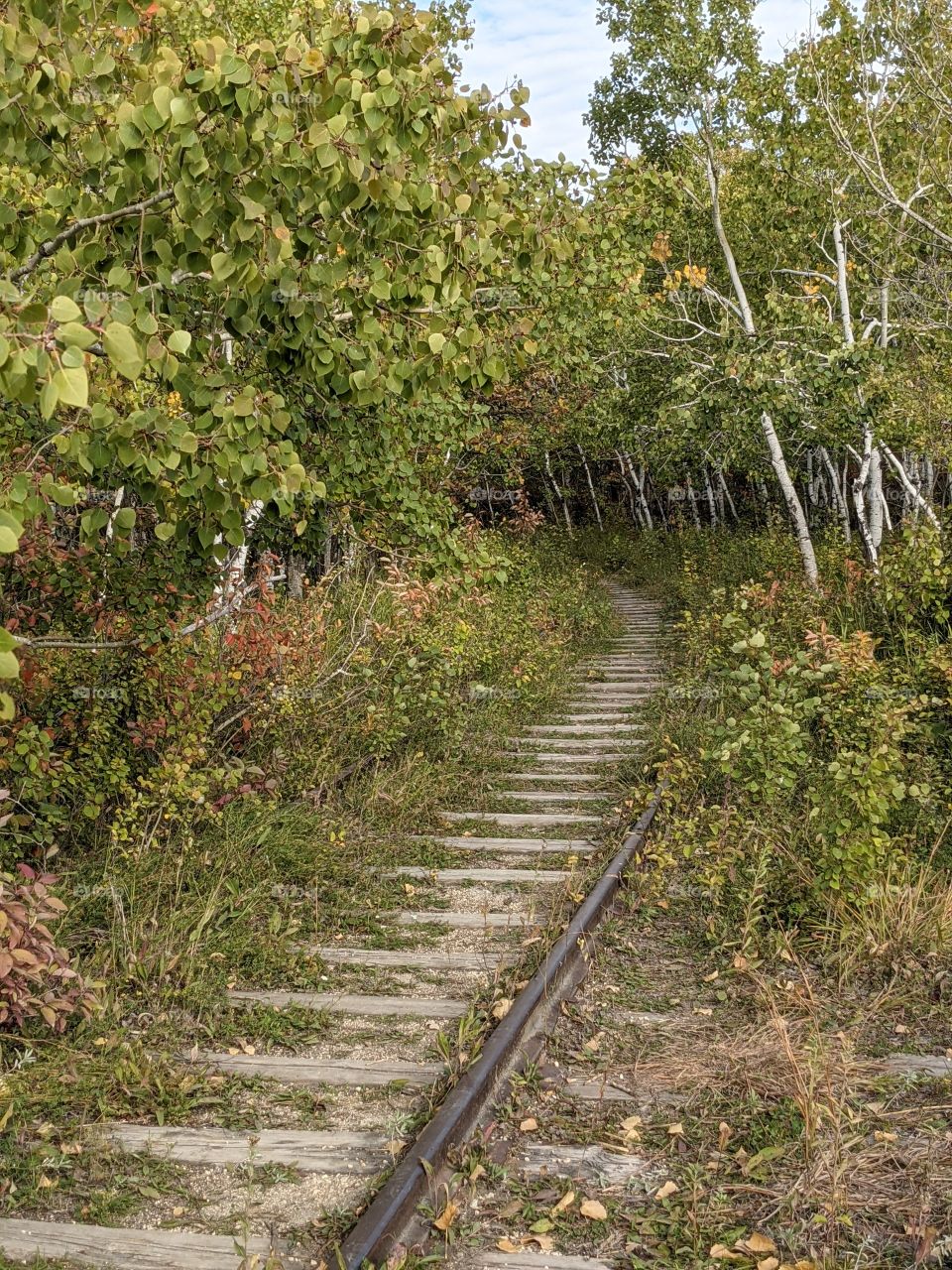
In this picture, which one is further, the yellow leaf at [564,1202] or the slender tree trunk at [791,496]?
the slender tree trunk at [791,496]

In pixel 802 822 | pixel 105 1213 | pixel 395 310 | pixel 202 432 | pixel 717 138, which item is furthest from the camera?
pixel 717 138

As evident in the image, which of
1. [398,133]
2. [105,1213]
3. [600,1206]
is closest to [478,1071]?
[600,1206]

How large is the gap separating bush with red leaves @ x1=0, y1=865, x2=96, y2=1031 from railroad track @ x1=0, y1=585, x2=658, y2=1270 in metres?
0.57

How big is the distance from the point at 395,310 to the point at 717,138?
13.4m

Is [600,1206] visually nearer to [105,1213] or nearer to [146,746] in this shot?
[105,1213]

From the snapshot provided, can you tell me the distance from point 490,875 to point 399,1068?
254 cm

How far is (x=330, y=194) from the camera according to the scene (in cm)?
358

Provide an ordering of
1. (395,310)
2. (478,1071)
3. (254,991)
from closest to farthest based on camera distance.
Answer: (478,1071) → (395,310) → (254,991)

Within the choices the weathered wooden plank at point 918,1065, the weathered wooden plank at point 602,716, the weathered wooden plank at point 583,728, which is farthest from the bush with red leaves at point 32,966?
the weathered wooden plank at point 602,716

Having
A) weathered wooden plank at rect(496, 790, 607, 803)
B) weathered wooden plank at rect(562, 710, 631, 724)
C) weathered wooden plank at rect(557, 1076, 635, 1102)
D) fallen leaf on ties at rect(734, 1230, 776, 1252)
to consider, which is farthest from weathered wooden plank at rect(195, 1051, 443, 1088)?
weathered wooden plank at rect(562, 710, 631, 724)

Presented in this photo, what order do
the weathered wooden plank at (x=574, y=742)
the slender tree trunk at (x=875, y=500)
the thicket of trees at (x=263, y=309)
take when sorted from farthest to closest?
the slender tree trunk at (x=875, y=500) < the weathered wooden plank at (x=574, y=742) < the thicket of trees at (x=263, y=309)

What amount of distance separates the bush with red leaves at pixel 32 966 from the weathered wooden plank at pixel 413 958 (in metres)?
1.45

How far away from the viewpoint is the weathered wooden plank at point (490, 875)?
6871 millimetres

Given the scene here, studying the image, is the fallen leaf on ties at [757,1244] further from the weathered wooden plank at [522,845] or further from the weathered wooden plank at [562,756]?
the weathered wooden plank at [562,756]
